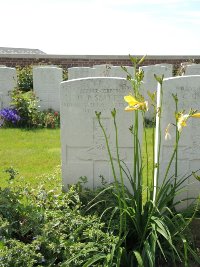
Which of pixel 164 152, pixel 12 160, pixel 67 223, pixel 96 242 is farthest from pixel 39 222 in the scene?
pixel 12 160

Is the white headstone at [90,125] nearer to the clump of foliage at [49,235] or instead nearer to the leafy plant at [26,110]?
the clump of foliage at [49,235]

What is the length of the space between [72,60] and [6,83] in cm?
528

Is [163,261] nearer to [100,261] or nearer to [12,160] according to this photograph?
[100,261]

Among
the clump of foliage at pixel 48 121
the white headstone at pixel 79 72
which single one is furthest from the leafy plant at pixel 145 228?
the white headstone at pixel 79 72

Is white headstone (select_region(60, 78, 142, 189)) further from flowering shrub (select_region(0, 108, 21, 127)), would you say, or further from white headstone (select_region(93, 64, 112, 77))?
white headstone (select_region(93, 64, 112, 77))

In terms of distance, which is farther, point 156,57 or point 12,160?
point 156,57

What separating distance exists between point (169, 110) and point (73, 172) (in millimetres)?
1170

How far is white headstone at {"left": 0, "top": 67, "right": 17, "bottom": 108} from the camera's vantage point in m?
8.87

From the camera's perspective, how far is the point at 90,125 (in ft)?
12.7

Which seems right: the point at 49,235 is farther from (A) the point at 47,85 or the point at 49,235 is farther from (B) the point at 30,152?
(A) the point at 47,85

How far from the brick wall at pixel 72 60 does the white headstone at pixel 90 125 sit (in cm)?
978

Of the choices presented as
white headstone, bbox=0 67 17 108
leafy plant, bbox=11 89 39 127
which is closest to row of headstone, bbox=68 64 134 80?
white headstone, bbox=0 67 17 108

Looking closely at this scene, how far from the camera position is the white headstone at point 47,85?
8977mm

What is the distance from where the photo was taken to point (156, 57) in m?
14.2
